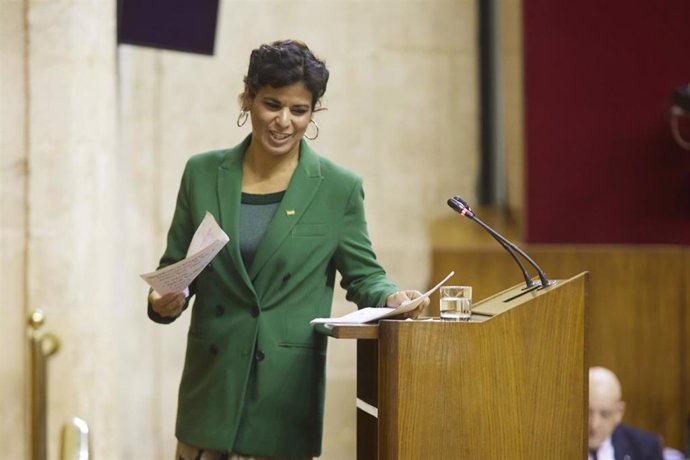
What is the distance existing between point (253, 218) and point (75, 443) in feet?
2.97

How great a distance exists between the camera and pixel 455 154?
7.13 metres

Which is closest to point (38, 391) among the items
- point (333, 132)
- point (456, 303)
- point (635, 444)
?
point (456, 303)

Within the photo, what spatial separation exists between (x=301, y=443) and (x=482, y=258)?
3.59 metres

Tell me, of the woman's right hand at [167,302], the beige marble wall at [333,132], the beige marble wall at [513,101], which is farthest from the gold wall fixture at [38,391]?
the beige marble wall at [513,101]

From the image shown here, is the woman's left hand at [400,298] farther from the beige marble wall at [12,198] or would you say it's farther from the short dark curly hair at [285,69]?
the beige marble wall at [12,198]

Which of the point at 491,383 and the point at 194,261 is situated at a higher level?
the point at 194,261

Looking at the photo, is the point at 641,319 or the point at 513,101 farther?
the point at 513,101

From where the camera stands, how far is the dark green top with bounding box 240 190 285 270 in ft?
10.2

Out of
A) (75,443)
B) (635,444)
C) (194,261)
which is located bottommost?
(635,444)

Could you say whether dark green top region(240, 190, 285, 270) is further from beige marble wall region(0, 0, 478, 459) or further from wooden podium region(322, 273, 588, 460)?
beige marble wall region(0, 0, 478, 459)

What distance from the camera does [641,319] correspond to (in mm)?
6617

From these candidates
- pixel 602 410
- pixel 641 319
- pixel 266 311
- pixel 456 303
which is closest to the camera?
pixel 456 303

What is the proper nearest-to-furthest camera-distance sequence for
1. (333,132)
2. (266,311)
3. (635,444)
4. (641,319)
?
(266,311) < (635,444) < (641,319) < (333,132)

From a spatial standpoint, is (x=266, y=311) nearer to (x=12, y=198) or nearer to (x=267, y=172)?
(x=267, y=172)
